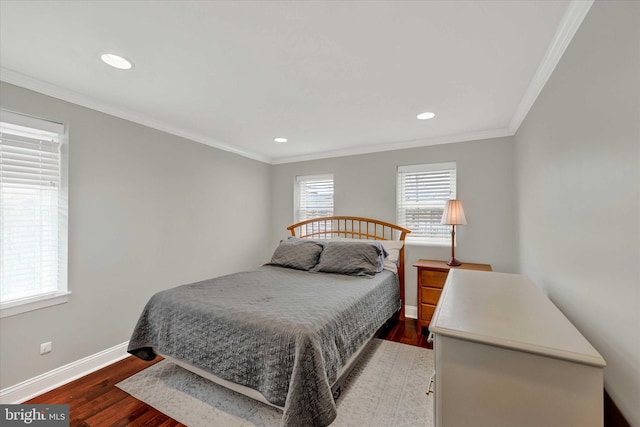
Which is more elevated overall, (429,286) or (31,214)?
(31,214)

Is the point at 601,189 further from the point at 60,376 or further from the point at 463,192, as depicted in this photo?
the point at 60,376

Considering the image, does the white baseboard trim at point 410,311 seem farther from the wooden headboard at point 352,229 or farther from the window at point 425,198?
the window at point 425,198

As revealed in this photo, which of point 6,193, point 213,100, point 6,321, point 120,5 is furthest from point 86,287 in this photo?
point 120,5

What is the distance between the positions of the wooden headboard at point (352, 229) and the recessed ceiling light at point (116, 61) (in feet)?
9.24

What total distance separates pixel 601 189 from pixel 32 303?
3.50 m

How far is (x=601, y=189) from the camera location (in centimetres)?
108

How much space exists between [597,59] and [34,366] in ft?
12.7

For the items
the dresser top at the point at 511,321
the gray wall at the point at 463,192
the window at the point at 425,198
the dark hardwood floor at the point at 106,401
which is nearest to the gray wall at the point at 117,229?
the dark hardwood floor at the point at 106,401

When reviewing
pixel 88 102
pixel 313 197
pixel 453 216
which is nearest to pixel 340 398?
pixel 453 216

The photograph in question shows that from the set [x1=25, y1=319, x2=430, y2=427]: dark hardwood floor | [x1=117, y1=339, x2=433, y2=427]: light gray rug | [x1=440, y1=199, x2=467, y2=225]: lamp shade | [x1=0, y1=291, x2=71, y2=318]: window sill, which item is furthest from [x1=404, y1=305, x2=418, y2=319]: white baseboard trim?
[x1=0, y1=291, x2=71, y2=318]: window sill

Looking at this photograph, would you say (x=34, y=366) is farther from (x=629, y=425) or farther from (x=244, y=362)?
(x=629, y=425)

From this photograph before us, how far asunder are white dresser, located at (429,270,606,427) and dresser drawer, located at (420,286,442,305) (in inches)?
74.3

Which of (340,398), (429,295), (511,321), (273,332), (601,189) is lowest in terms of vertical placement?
(340,398)

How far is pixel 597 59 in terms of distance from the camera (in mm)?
1104
